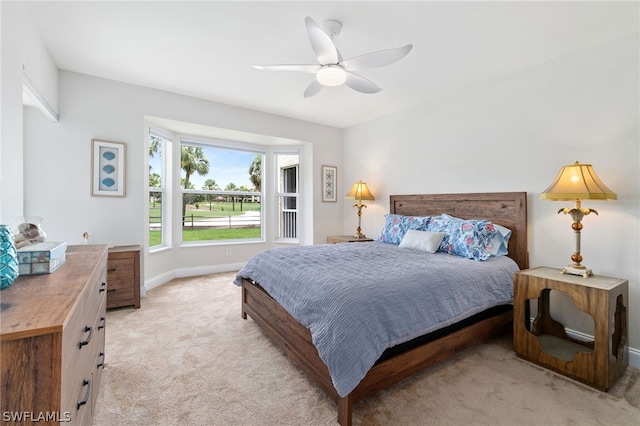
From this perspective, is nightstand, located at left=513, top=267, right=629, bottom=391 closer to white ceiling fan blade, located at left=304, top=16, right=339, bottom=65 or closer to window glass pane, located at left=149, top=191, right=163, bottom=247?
white ceiling fan blade, located at left=304, top=16, right=339, bottom=65

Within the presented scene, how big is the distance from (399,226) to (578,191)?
5.93 feet

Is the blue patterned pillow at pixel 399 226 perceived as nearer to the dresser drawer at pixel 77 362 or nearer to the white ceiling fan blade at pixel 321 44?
the white ceiling fan blade at pixel 321 44

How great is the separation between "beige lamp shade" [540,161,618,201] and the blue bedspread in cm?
75

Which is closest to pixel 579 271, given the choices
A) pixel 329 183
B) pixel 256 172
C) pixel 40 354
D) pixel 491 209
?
pixel 491 209

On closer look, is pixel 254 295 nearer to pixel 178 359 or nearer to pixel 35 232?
pixel 178 359

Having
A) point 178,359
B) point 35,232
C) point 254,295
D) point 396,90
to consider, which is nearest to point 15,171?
point 35,232

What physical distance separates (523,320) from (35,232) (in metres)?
3.32

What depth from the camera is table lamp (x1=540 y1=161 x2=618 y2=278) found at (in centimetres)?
206

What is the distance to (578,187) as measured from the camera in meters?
2.10

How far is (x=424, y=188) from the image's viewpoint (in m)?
3.87

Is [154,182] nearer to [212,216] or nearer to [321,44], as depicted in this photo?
[212,216]

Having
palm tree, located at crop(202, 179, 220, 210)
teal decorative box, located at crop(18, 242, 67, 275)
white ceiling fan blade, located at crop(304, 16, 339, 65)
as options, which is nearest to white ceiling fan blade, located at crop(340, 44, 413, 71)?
white ceiling fan blade, located at crop(304, 16, 339, 65)

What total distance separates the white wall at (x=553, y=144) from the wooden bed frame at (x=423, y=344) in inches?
4.7

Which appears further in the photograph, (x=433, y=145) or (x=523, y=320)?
(x=433, y=145)
